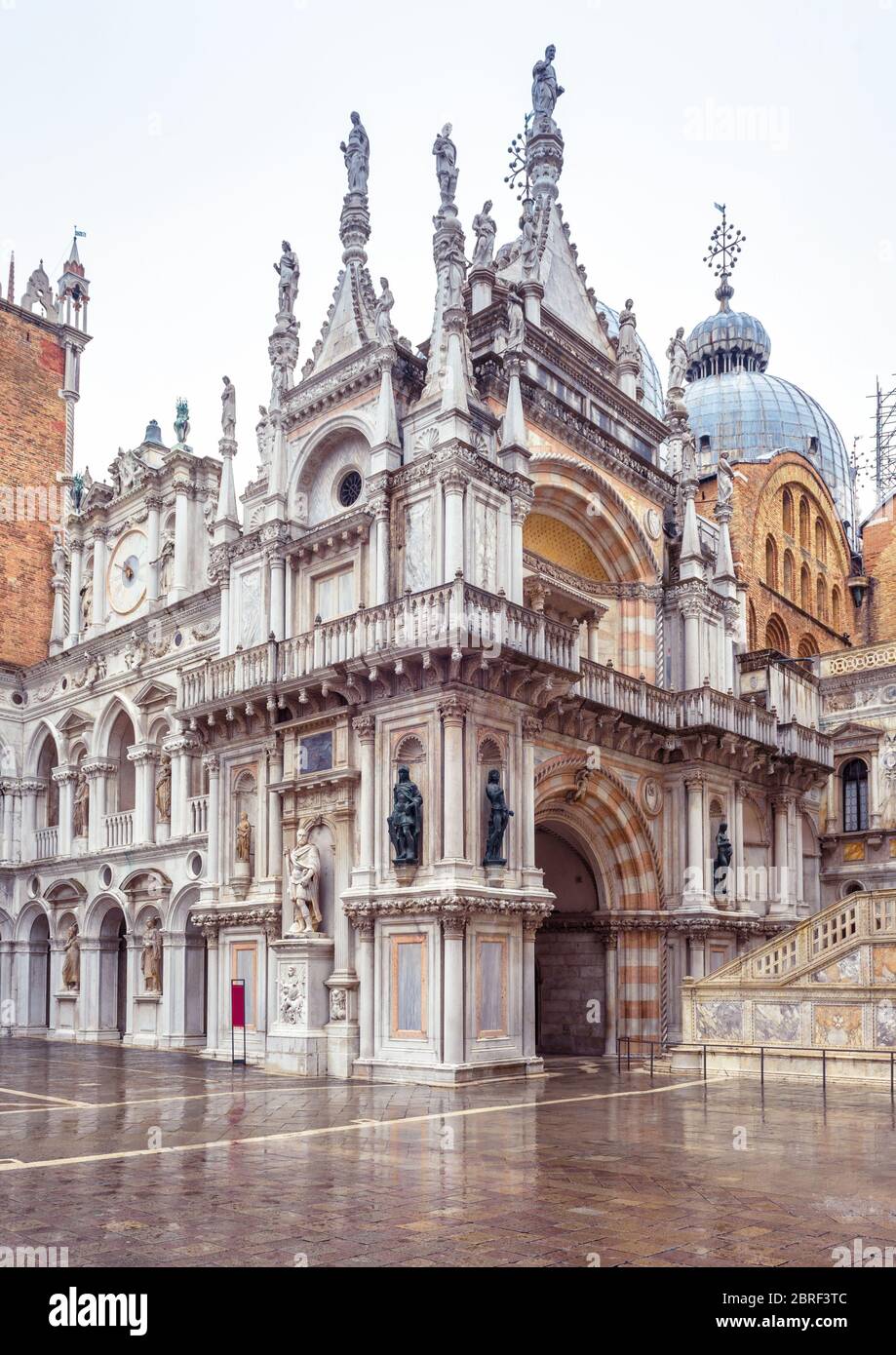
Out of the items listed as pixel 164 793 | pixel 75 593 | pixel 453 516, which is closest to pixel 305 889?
pixel 453 516

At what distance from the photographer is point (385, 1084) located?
2067cm

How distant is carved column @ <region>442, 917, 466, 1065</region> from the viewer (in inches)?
806

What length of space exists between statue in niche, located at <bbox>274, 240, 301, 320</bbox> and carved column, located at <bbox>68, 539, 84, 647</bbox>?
12538 millimetres

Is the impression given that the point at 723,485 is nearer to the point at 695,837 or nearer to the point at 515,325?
the point at 515,325

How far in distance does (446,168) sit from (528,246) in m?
3.73

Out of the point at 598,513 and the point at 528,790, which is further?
the point at 598,513

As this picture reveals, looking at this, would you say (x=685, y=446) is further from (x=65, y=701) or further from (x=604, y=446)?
(x=65, y=701)

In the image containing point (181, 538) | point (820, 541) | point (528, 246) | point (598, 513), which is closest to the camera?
point (528, 246)

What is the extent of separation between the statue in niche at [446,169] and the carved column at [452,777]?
979cm

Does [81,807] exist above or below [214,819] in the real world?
above

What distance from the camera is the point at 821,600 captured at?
43750 mm

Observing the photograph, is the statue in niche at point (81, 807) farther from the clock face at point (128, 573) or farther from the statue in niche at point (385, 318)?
the statue in niche at point (385, 318)

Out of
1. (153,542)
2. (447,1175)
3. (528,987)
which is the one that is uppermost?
(153,542)
